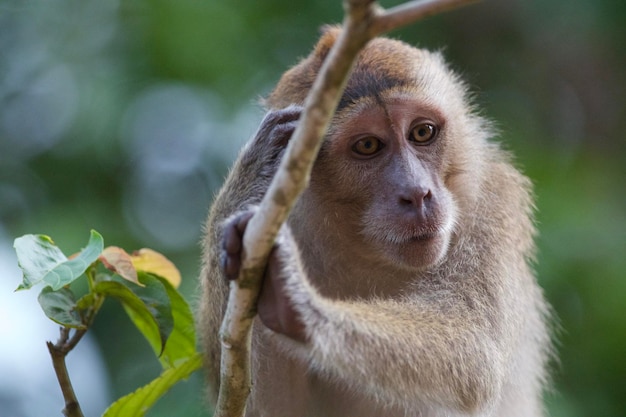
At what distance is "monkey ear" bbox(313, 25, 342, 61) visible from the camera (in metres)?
5.30

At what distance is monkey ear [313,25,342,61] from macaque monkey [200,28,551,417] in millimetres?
Answer: 13

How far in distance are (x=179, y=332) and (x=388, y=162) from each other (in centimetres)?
142

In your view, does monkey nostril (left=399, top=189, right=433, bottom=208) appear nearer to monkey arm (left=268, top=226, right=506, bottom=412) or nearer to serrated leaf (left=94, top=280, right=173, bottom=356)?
monkey arm (left=268, top=226, right=506, bottom=412)

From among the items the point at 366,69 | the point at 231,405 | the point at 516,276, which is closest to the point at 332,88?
the point at 231,405

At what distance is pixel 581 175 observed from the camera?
30.0 ft

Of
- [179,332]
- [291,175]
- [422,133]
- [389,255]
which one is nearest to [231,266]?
[291,175]

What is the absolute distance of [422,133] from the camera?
517cm

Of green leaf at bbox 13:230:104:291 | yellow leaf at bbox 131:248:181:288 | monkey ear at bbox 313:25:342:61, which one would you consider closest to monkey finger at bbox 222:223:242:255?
green leaf at bbox 13:230:104:291

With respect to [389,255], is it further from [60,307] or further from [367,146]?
[60,307]

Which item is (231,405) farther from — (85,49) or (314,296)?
(85,49)

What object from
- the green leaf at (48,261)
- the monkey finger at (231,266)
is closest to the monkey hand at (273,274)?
the monkey finger at (231,266)

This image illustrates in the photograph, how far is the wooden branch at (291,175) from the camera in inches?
111

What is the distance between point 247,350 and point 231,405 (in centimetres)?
31

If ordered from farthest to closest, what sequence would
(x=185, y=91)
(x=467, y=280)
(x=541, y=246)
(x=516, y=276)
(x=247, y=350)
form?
(x=185, y=91)
(x=541, y=246)
(x=516, y=276)
(x=467, y=280)
(x=247, y=350)
